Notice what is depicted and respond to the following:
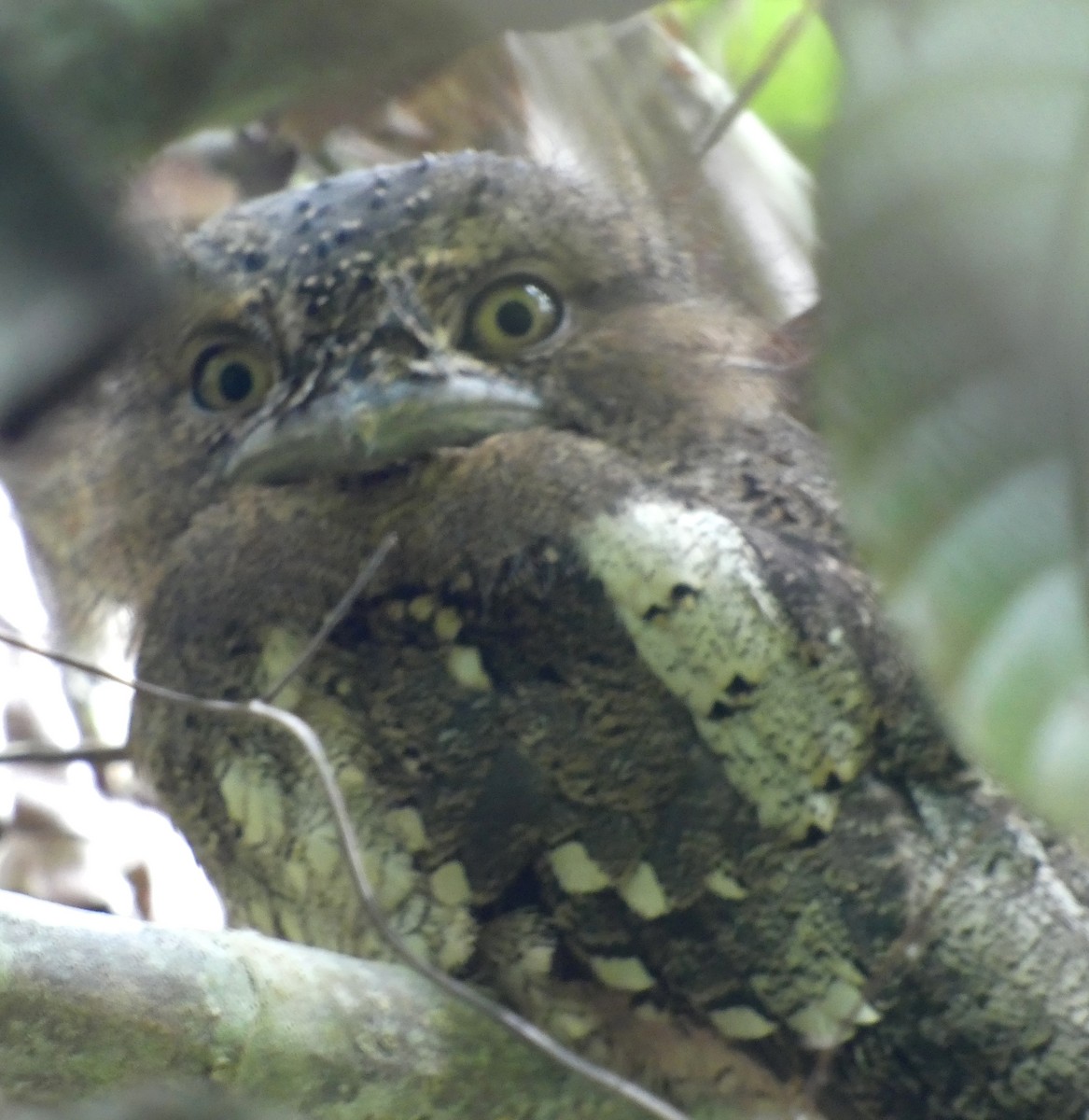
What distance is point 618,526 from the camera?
5.90ft

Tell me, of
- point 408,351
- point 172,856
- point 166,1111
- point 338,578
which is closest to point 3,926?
point 166,1111

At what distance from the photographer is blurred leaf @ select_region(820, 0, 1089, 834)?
0.54 metres

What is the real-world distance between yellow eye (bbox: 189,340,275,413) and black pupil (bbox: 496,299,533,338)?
0.98ft

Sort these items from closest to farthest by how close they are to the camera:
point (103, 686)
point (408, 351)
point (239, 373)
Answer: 1. point (408, 351)
2. point (239, 373)
3. point (103, 686)

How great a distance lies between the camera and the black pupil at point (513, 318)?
1.89 meters

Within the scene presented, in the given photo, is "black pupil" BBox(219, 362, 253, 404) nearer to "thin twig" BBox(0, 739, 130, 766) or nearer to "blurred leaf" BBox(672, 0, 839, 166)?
"thin twig" BBox(0, 739, 130, 766)

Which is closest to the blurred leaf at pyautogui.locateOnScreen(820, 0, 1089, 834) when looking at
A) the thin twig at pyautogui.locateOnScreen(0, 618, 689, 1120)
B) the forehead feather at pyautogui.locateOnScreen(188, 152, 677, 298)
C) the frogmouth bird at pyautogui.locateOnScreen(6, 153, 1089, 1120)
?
the thin twig at pyautogui.locateOnScreen(0, 618, 689, 1120)

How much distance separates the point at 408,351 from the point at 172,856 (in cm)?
145

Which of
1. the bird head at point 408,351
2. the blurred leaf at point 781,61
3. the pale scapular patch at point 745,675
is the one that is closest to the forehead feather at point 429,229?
the bird head at point 408,351

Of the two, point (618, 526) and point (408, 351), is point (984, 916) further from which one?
point (408, 351)

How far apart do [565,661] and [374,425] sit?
0.36 metres

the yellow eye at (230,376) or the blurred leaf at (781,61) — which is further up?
the blurred leaf at (781,61)

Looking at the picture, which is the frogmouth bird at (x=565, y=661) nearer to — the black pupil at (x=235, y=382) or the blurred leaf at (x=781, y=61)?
the black pupil at (x=235, y=382)

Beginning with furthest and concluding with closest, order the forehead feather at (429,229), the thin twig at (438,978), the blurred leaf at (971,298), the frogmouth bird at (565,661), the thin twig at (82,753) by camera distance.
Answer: the thin twig at (82,753) → the forehead feather at (429,229) → the frogmouth bird at (565,661) → the thin twig at (438,978) → the blurred leaf at (971,298)
